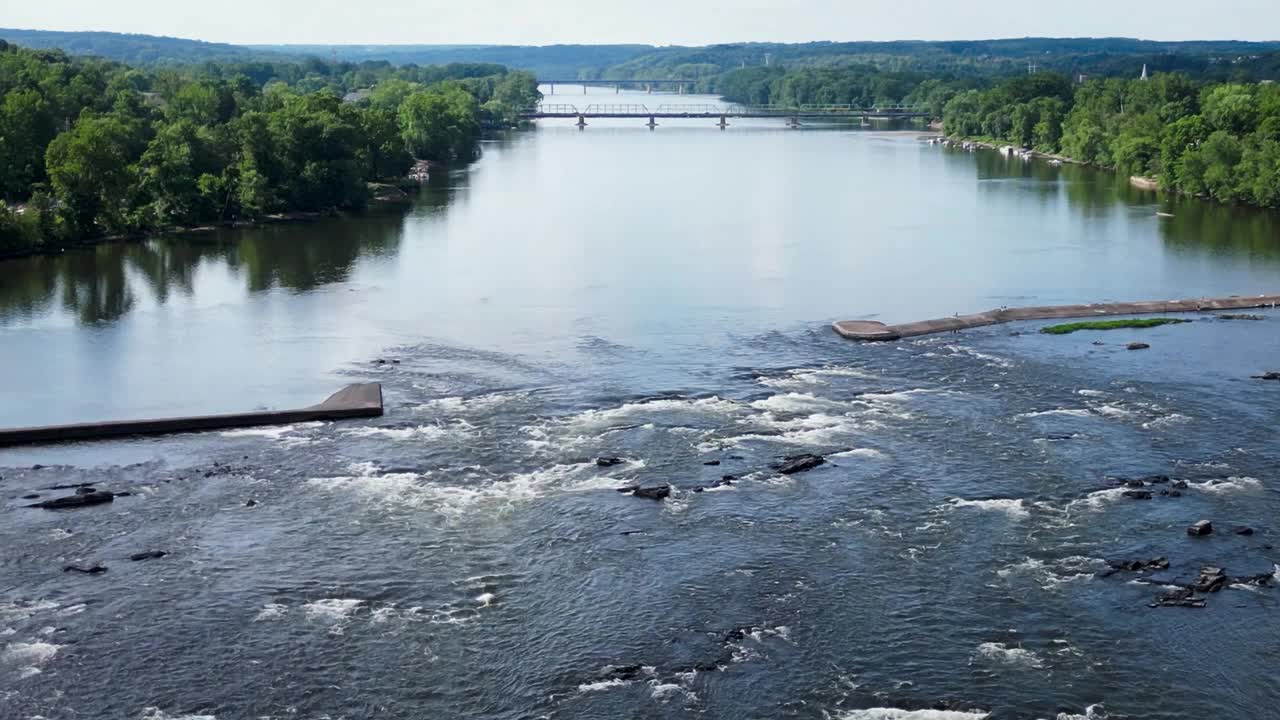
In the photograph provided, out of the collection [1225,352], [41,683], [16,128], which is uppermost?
[16,128]

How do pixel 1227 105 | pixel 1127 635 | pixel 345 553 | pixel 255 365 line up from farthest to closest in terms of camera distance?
pixel 1227 105 → pixel 255 365 → pixel 345 553 → pixel 1127 635

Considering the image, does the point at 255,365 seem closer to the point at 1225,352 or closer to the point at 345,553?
the point at 345,553

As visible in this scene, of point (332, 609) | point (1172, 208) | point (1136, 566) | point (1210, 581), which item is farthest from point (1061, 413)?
point (1172, 208)

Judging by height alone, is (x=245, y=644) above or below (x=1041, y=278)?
below

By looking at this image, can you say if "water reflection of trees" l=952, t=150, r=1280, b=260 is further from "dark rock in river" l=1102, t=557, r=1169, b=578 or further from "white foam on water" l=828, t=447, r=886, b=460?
"dark rock in river" l=1102, t=557, r=1169, b=578

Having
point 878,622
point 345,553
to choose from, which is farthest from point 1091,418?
point 345,553

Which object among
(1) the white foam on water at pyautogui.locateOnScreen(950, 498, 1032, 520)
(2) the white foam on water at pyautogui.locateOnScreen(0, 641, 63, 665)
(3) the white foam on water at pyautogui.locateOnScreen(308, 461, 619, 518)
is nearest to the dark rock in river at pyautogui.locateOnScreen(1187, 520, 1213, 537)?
(1) the white foam on water at pyautogui.locateOnScreen(950, 498, 1032, 520)

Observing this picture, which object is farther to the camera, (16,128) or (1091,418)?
(16,128)
